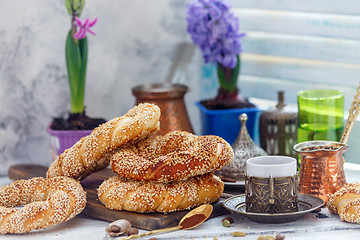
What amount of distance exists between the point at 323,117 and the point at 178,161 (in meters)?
0.43

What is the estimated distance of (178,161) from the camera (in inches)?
41.7

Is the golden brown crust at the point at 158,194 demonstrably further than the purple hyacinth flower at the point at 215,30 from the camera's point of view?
No

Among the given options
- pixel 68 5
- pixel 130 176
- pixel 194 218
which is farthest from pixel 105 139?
pixel 68 5

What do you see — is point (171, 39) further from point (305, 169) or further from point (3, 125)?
point (305, 169)

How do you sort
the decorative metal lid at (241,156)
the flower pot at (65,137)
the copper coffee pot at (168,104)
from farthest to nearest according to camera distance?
the copper coffee pot at (168,104), the flower pot at (65,137), the decorative metal lid at (241,156)

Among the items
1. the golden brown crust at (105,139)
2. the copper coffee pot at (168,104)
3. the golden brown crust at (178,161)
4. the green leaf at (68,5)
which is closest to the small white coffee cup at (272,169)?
the golden brown crust at (178,161)

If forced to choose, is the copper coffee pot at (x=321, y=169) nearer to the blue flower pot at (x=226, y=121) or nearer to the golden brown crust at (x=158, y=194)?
the golden brown crust at (x=158, y=194)

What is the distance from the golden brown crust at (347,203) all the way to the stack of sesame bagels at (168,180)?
0.21m

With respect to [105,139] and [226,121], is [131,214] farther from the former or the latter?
[226,121]

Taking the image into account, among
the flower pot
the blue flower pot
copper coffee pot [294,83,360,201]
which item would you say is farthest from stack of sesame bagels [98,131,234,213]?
the blue flower pot

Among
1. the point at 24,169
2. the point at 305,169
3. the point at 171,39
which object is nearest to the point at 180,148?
the point at 305,169

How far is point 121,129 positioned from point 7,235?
0.93ft

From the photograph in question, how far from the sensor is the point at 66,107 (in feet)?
5.31

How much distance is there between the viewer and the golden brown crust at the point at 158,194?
1.07 meters
